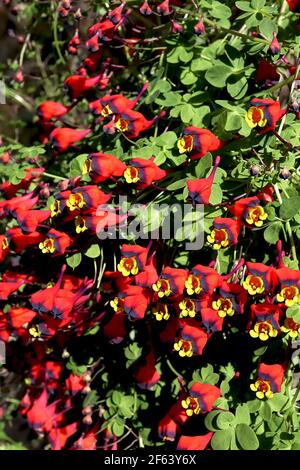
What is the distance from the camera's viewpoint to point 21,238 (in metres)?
1.67

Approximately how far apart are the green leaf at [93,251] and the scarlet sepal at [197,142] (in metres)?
0.31

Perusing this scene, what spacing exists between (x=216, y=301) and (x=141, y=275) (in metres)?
0.17

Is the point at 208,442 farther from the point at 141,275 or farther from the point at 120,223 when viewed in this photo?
the point at 120,223

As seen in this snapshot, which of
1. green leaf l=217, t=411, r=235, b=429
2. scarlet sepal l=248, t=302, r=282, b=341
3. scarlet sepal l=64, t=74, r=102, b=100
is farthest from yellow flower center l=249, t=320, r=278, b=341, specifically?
scarlet sepal l=64, t=74, r=102, b=100

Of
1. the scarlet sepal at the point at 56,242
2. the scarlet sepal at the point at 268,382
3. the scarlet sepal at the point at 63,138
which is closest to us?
the scarlet sepal at the point at 268,382

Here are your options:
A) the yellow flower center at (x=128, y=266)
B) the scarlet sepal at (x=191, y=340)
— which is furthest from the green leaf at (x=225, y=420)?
the yellow flower center at (x=128, y=266)

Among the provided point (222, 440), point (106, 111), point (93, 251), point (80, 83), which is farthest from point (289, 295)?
point (80, 83)

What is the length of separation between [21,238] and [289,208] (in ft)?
2.18

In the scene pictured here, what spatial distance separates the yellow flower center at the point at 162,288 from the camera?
144 cm

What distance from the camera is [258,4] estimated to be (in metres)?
1.57

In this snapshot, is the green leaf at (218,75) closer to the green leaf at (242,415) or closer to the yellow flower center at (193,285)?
the yellow flower center at (193,285)

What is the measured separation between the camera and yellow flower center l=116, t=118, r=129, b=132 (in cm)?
159

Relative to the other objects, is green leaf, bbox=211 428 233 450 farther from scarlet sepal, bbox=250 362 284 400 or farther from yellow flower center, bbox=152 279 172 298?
yellow flower center, bbox=152 279 172 298

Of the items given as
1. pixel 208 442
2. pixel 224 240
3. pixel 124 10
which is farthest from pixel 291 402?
pixel 124 10
